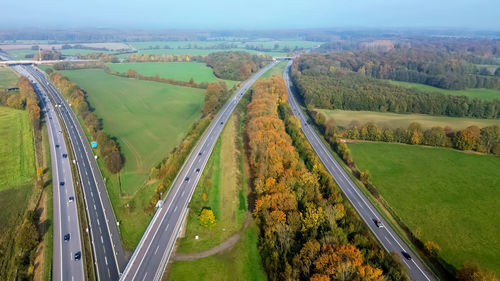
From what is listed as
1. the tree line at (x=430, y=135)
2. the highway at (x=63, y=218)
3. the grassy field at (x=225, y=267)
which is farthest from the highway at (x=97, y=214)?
the tree line at (x=430, y=135)

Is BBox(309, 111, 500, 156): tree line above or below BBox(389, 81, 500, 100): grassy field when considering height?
below

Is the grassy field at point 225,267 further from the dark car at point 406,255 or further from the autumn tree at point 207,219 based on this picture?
the dark car at point 406,255

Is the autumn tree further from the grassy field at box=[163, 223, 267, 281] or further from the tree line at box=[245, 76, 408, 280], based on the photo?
the tree line at box=[245, 76, 408, 280]

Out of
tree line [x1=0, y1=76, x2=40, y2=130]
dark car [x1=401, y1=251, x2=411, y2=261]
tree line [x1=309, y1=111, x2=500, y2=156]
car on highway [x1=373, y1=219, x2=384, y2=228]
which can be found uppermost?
tree line [x1=0, y1=76, x2=40, y2=130]

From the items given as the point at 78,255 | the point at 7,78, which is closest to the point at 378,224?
the point at 78,255

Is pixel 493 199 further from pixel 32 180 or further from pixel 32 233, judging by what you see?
pixel 32 180

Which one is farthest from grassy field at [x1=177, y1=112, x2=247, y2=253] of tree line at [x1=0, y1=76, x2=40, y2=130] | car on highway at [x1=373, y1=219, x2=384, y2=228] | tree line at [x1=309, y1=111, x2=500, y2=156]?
tree line at [x1=0, y1=76, x2=40, y2=130]

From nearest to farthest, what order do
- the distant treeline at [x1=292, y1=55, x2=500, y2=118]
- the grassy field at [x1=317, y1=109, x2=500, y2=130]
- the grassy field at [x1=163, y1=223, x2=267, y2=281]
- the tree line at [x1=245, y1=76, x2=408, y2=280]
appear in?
1. the tree line at [x1=245, y1=76, x2=408, y2=280]
2. the grassy field at [x1=163, y1=223, x2=267, y2=281]
3. the grassy field at [x1=317, y1=109, x2=500, y2=130]
4. the distant treeline at [x1=292, y1=55, x2=500, y2=118]
